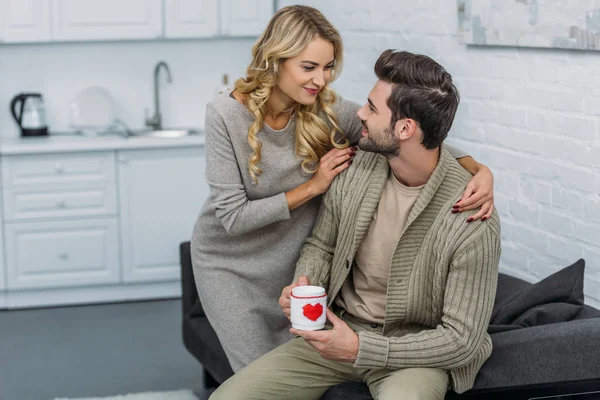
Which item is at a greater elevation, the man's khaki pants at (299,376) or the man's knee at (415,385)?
the man's knee at (415,385)

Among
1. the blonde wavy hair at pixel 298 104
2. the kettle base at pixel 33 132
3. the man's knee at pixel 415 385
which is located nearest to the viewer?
the man's knee at pixel 415 385

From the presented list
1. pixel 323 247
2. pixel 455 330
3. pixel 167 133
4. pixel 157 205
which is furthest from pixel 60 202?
pixel 455 330

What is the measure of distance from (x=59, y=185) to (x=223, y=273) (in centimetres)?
242

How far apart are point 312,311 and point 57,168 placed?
3.14 m

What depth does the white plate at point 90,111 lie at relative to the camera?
5.40m

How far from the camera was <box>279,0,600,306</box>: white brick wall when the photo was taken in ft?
9.12

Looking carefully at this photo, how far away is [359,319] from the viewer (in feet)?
8.17

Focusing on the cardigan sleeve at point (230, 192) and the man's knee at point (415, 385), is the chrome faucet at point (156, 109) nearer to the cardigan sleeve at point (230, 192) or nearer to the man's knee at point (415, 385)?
the cardigan sleeve at point (230, 192)

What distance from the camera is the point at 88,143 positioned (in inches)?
196

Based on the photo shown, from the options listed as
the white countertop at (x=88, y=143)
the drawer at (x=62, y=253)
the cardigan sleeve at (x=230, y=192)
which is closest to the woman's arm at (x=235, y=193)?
the cardigan sleeve at (x=230, y=192)

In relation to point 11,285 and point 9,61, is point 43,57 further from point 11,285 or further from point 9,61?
point 11,285

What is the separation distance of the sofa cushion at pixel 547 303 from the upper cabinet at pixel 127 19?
321 centimetres

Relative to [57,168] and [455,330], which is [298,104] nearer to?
[455,330]

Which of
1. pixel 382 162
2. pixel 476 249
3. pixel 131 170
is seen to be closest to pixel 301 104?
pixel 382 162
